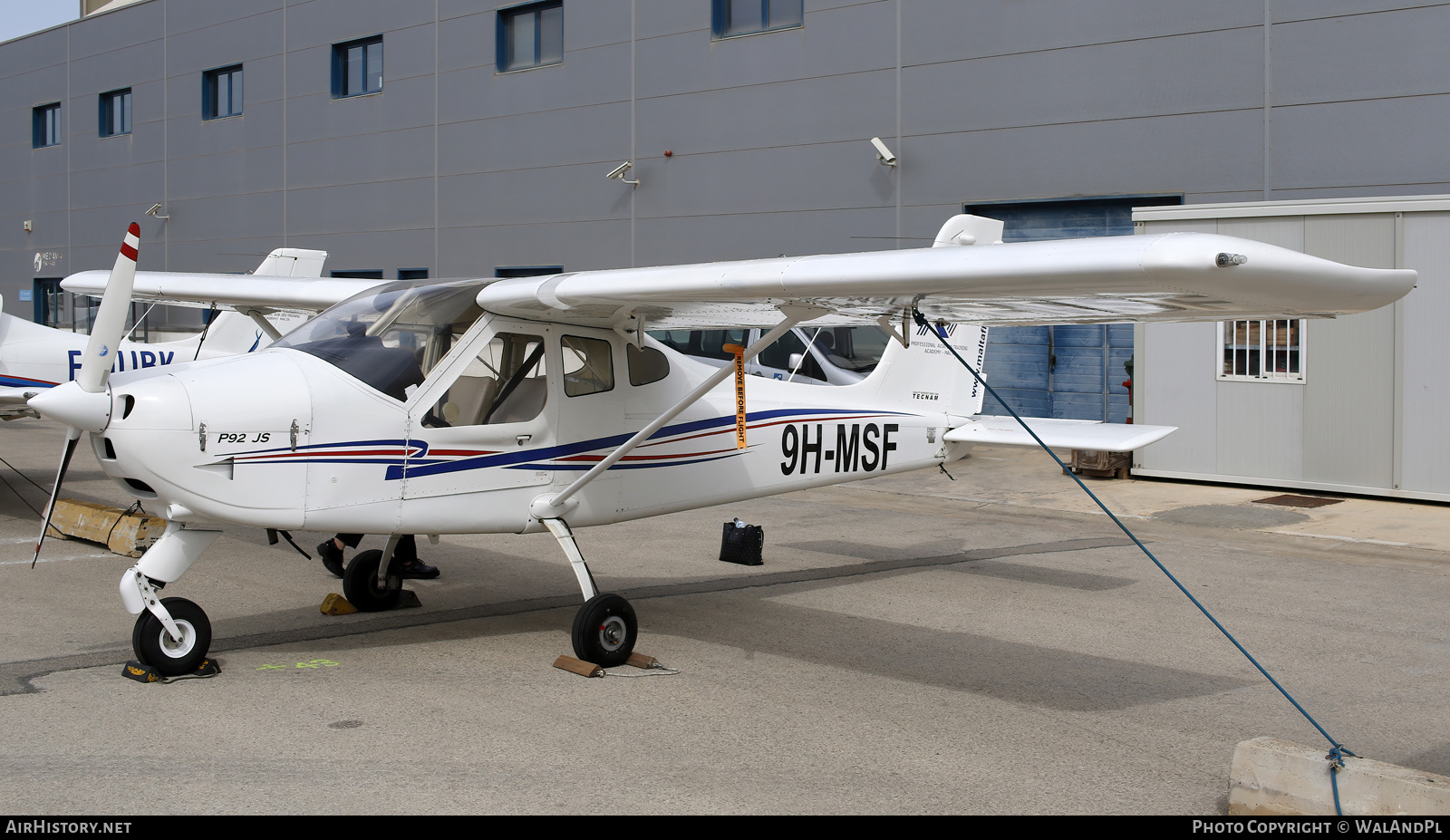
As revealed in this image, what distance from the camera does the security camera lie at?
16766 mm

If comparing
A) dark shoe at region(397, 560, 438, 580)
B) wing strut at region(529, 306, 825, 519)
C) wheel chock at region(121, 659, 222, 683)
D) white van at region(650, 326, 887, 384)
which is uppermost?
white van at region(650, 326, 887, 384)

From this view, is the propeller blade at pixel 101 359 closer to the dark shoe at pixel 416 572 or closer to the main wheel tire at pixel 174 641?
the main wheel tire at pixel 174 641

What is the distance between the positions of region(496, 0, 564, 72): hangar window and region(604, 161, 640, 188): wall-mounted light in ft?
Result: 9.20

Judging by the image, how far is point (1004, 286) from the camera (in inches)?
182

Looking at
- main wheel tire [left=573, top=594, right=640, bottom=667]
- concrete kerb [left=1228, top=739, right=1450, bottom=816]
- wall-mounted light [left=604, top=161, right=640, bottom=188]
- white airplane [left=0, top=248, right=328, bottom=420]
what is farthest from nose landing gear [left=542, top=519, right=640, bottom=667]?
wall-mounted light [left=604, top=161, right=640, bottom=188]

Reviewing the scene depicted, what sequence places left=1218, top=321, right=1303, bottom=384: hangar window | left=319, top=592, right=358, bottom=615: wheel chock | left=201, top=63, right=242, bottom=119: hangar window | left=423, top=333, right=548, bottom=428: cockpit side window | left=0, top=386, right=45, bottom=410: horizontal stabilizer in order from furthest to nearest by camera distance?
left=201, top=63, right=242, bottom=119: hangar window, left=1218, top=321, right=1303, bottom=384: hangar window, left=0, top=386, right=45, bottom=410: horizontal stabilizer, left=319, top=592, right=358, bottom=615: wheel chock, left=423, top=333, right=548, bottom=428: cockpit side window

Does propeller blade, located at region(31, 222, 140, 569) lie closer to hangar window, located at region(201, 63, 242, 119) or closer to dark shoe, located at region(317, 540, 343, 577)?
dark shoe, located at region(317, 540, 343, 577)

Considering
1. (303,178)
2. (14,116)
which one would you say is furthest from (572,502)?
(14,116)

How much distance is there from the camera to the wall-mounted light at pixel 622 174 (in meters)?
19.7

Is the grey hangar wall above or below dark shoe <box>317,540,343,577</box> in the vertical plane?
above

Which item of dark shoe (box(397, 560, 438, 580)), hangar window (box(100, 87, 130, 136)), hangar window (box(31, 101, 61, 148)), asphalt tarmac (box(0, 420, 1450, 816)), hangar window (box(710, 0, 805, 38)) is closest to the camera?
asphalt tarmac (box(0, 420, 1450, 816))

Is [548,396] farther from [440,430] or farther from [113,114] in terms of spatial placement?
[113,114]

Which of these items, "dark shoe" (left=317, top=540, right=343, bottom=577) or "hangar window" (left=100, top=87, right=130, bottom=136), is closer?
"dark shoe" (left=317, top=540, right=343, bottom=577)

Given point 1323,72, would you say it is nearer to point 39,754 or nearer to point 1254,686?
point 1254,686
